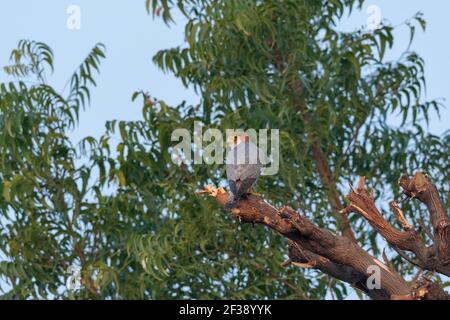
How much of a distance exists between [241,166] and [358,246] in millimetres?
992

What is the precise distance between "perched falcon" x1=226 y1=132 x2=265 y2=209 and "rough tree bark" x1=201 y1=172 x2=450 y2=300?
8cm

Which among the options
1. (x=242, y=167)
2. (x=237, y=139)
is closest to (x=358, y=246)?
(x=242, y=167)

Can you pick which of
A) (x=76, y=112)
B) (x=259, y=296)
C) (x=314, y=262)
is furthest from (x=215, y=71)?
(x=314, y=262)

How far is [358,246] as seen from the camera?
8773 mm

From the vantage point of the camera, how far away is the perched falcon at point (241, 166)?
8805 mm

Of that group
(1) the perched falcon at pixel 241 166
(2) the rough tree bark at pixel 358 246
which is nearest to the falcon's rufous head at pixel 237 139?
(1) the perched falcon at pixel 241 166

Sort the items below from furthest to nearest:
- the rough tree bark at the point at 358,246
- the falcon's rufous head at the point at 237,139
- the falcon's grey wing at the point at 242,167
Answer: the falcon's rufous head at the point at 237,139, the falcon's grey wing at the point at 242,167, the rough tree bark at the point at 358,246

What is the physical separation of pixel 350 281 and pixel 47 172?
19.6 ft

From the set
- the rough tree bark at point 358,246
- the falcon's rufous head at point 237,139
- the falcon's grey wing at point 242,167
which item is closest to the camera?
the rough tree bark at point 358,246

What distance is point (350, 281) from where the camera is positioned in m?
8.96

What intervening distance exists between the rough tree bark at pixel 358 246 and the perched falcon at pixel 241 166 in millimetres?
79

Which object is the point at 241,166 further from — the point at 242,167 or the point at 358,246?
the point at 358,246

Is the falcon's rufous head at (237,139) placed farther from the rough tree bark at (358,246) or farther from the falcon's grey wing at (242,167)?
the rough tree bark at (358,246)
